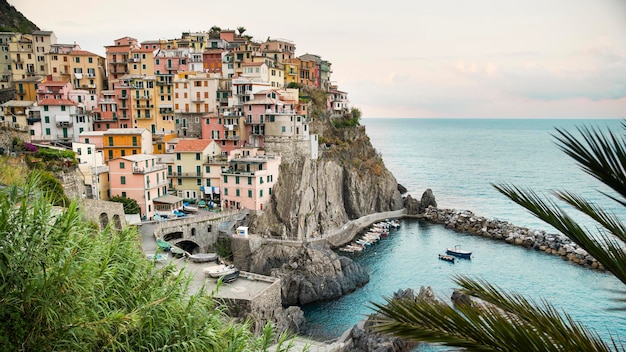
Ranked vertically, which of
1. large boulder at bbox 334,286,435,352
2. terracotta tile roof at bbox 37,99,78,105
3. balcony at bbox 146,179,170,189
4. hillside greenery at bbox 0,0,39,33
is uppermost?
hillside greenery at bbox 0,0,39,33

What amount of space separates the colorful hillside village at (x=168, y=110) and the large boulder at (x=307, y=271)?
720 centimetres

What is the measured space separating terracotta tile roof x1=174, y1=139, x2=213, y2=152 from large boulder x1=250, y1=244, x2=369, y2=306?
539 inches

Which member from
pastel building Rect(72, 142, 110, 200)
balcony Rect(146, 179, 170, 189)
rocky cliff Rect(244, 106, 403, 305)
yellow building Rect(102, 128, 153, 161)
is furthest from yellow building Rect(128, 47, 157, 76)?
balcony Rect(146, 179, 170, 189)

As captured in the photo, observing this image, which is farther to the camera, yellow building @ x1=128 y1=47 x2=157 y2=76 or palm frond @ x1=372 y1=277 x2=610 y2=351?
yellow building @ x1=128 y1=47 x2=157 y2=76

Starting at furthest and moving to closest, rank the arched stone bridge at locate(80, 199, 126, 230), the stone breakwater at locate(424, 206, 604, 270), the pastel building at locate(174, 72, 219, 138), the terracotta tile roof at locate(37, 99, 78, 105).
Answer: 1. the pastel building at locate(174, 72, 219, 138)
2. the terracotta tile roof at locate(37, 99, 78, 105)
3. the stone breakwater at locate(424, 206, 604, 270)
4. the arched stone bridge at locate(80, 199, 126, 230)

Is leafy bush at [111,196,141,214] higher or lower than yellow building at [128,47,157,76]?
lower

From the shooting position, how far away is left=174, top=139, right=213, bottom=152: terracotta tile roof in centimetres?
4853

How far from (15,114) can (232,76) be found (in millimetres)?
25136

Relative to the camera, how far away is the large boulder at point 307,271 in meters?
35.2

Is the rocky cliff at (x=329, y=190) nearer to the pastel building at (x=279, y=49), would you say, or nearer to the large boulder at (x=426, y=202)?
the large boulder at (x=426, y=202)

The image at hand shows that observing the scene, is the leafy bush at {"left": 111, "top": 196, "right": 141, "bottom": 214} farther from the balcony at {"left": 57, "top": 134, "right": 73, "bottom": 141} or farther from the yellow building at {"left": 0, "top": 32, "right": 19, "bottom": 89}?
the yellow building at {"left": 0, "top": 32, "right": 19, "bottom": 89}

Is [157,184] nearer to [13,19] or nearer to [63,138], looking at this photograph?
[63,138]

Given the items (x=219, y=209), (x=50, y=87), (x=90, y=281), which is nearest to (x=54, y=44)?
(x=50, y=87)

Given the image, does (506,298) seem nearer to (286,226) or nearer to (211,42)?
(286,226)
